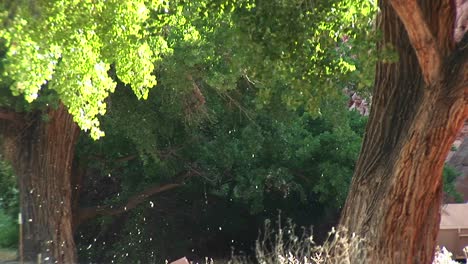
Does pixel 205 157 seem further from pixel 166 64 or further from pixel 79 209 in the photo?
pixel 166 64

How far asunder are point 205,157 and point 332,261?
1005cm

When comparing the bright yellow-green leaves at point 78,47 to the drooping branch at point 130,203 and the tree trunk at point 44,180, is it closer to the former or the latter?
the tree trunk at point 44,180

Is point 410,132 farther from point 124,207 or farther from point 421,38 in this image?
point 124,207

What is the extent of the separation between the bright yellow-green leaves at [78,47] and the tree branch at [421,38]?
2.51 metres

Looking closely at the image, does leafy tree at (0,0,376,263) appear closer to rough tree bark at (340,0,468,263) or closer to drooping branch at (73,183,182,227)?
rough tree bark at (340,0,468,263)

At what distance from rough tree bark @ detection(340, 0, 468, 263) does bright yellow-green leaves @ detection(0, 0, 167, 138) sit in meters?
2.54

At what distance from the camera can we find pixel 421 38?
7.19 meters

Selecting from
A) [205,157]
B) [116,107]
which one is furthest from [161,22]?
[205,157]

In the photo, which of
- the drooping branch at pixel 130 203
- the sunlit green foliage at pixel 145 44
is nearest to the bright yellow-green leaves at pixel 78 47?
the sunlit green foliage at pixel 145 44

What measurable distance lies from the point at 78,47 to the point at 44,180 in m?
8.17

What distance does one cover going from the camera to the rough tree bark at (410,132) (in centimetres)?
728

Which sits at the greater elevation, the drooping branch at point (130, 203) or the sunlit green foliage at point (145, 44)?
the drooping branch at point (130, 203)

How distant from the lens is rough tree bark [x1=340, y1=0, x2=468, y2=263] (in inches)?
287

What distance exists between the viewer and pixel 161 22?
7.86m
